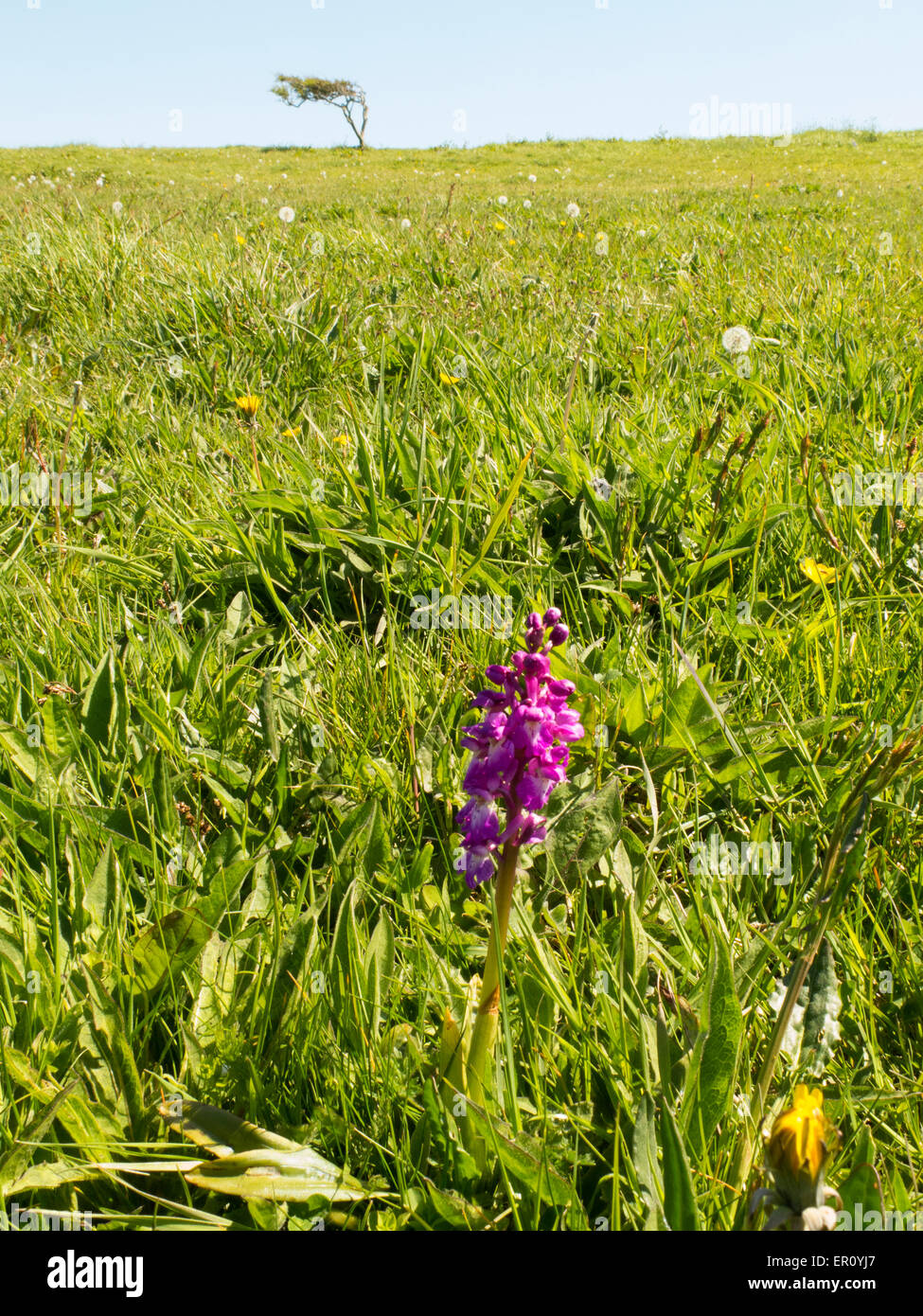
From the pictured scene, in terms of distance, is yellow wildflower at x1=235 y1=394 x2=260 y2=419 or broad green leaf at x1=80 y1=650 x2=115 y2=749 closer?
broad green leaf at x1=80 y1=650 x2=115 y2=749

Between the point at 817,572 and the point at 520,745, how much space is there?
70.3 inches

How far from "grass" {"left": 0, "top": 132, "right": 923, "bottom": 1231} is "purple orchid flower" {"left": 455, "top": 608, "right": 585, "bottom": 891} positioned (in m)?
0.34

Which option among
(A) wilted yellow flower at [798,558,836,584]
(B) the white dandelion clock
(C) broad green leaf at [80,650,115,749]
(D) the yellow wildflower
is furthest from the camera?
(B) the white dandelion clock

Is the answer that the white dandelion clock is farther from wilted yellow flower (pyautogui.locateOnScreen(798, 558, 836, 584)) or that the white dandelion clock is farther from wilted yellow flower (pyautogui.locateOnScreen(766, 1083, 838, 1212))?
wilted yellow flower (pyautogui.locateOnScreen(766, 1083, 838, 1212))

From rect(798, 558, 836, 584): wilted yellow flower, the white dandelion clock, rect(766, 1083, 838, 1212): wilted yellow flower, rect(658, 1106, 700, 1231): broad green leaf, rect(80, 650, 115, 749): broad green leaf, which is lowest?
rect(658, 1106, 700, 1231): broad green leaf

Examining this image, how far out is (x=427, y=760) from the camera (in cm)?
196

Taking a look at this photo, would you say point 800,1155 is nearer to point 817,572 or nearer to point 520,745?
point 520,745

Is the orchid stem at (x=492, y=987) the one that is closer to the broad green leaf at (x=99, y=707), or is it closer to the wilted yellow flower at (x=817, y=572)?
the broad green leaf at (x=99, y=707)

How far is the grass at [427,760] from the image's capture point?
4.27 ft

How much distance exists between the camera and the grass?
130cm

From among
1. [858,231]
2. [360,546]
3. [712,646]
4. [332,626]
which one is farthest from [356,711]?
[858,231]

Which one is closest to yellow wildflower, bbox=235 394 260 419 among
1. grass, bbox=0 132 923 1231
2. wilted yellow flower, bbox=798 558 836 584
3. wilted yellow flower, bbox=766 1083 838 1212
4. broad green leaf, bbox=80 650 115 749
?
grass, bbox=0 132 923 1231

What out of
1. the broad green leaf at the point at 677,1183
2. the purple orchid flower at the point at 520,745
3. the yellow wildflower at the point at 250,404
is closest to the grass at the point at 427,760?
the broad green leaf at the point at 677,1183
